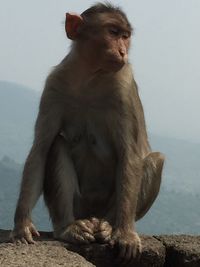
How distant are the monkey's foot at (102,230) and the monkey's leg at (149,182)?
478 millimetres

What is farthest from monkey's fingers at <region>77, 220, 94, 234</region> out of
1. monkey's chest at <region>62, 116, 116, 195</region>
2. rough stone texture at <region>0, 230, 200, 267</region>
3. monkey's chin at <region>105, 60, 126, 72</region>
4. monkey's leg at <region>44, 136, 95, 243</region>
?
monkey's chin at <region>105, 60, 126, 72</region>

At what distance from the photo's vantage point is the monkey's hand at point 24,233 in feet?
13.9

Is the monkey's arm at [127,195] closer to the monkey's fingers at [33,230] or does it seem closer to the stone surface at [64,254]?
the stone surface at [64,254]

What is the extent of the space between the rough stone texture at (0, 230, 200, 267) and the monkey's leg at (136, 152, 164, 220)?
258mm

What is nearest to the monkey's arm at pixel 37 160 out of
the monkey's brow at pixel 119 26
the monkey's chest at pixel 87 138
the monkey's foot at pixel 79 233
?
the monkey's chest at pixel 87 138

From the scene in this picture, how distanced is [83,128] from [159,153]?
0.60 metres

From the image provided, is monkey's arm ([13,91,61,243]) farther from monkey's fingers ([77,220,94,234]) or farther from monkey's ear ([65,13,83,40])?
monkey's ear ([65,13,83,40])

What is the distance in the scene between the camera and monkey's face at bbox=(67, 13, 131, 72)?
4441 mm

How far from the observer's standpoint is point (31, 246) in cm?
400

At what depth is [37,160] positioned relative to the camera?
4.64 metres

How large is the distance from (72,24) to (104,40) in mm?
341

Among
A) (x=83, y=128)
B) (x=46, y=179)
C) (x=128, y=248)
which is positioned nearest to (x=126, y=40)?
(x=83, y=128)

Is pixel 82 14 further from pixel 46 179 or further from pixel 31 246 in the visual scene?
pixel 31 246

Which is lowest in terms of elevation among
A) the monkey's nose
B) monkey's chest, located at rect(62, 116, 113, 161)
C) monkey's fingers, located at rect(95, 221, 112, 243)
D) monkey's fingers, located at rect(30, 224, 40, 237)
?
monkey's fingers, located at rect(30, 224, 40, 237)
